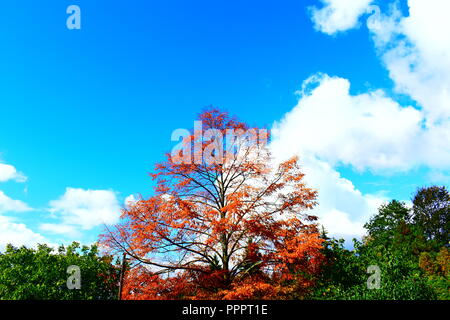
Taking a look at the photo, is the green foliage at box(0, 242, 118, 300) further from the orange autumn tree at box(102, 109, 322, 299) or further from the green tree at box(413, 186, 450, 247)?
the green tree at box(413, 186, 450, 247)

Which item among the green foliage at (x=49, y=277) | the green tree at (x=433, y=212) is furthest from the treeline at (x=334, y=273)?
the green tree at (x=433, y=212)

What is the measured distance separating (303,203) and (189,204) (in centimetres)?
474

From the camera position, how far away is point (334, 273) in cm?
1366

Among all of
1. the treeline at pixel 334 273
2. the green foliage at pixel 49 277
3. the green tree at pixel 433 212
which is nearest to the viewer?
the treeline at pixel 334 273

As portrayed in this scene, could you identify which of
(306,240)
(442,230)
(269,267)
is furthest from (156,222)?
(442,230)

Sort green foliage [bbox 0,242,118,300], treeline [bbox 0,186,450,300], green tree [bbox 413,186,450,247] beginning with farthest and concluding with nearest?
green tree [bbox 413,186,450,247], green foliage [bbox 0,242,118,300], treeline [bbox 0,186,450,300]

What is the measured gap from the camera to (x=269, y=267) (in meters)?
13.1

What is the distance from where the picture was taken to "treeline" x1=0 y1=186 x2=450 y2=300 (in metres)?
12.1

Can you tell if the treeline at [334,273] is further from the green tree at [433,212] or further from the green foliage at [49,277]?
the green tree at [433,212]

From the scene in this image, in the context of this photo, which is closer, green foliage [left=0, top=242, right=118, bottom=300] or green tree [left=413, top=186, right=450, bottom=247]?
green foliage [left=0, top=242, right=118, bottom=300]

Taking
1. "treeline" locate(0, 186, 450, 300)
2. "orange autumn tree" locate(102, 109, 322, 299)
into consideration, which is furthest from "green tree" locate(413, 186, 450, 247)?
"orange autumn tree" locate(102, 109, 322, 299)

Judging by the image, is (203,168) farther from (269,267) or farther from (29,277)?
(29,277)

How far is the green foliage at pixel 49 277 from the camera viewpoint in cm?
1919

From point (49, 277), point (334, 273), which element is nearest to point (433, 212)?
point (334, 273)
